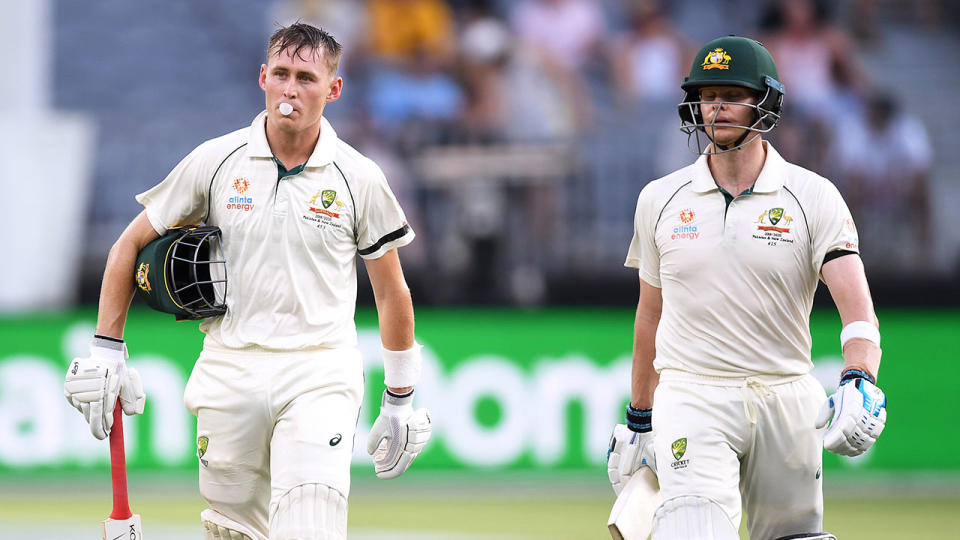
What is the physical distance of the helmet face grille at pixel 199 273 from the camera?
518 cm

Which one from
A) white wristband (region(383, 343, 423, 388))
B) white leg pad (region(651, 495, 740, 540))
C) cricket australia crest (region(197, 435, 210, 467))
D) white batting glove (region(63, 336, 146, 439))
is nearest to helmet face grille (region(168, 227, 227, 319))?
white batting glove (region(63, 336, 146, 439))

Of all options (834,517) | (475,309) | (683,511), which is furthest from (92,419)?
(475,309)

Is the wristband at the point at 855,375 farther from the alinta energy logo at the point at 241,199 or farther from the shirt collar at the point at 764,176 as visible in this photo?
the alinta energy logo at the point at 241,199

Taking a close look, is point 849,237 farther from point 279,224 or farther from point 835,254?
point 279,224

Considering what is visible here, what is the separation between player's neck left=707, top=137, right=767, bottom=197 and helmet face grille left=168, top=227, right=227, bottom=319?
1890 mm

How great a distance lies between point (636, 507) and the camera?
17.7ft

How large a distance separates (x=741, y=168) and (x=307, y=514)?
6.74ft

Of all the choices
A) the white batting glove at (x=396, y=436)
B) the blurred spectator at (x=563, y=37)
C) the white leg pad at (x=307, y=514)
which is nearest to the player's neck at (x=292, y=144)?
the white batting glove at (x=396, y=436)

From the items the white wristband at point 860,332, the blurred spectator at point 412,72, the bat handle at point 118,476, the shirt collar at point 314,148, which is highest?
the blurred spectator at point 412,72

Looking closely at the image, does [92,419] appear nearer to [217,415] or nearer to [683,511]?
[217,415]

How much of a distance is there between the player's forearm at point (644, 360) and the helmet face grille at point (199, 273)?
5.36 ft

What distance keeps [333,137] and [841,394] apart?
2.11 meters

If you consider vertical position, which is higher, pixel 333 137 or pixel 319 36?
pixel 319 36

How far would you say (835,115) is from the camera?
1383 centimetres
